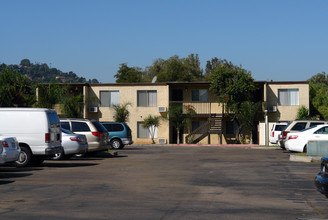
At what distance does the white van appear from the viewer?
60.7 feet

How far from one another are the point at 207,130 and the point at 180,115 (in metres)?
2.81

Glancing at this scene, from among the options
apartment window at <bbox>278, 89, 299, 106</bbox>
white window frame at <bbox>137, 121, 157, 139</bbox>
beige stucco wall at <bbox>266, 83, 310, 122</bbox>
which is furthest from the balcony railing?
apartment window at <bbox>278, 89, 299, 106</bbox>

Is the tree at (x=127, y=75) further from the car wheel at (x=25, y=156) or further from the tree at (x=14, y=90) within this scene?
the car wheel at (x=25, y=156)

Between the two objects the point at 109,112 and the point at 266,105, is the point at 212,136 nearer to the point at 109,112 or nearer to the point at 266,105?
the point at 266,105

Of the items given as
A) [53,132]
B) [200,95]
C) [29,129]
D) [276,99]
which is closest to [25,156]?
[29,129]

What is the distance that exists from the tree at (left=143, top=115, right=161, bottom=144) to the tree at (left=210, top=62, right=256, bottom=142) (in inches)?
223

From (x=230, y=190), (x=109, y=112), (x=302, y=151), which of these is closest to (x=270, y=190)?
(x=230, y=190)

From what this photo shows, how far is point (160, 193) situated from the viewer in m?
12.1

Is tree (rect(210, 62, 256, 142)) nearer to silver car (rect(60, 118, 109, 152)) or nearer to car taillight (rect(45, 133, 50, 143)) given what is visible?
silver car (rect(60, 118, 109, 152))

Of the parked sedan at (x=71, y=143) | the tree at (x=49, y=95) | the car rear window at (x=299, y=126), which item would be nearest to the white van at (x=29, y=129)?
the parked sedan at (x=71, y=143)

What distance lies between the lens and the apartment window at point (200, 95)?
164 feet

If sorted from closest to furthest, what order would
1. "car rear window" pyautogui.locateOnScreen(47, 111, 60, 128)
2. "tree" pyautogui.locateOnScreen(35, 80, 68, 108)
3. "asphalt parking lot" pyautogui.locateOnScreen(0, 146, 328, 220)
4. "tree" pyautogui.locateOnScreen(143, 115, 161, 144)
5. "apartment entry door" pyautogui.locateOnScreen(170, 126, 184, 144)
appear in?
"asphalt parking lot" pyautogui.locateOnScreen(0, 146, 328, 220)
"car rear window" pyautogui.locateOnScreen(47, 111, 60, 128)
"tree" pyautogui.locateOnScreen(35, 80, 68, 108)
"tree" pyautogui.locateOnScreen(143, 115, 161, 144)
"apartment entry door" pyautogui.locateOnScreen(170, 126, 184, 144)

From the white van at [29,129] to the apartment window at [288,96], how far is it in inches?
1327

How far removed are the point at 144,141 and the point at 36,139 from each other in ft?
103
